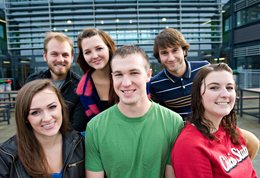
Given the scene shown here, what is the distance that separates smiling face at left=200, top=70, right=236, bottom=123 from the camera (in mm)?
1878

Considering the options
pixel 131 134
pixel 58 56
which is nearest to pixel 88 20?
pixel 58 56

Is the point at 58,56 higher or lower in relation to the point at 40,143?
higher

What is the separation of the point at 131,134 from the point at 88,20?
1837 cm

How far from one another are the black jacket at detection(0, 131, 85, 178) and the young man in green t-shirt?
127 millimetres

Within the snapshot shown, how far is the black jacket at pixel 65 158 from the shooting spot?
6.07 feet

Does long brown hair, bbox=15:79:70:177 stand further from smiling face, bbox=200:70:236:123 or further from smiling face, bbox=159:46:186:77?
smiling face, bbox=159:46:186:77

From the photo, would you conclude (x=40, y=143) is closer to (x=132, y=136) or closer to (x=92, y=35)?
(x=132, y=136)

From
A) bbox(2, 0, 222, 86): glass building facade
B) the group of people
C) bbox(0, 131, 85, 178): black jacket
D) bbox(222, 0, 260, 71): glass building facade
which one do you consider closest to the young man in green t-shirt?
the group of people

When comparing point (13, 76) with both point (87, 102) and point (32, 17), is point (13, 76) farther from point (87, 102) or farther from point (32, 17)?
point (87, 102)

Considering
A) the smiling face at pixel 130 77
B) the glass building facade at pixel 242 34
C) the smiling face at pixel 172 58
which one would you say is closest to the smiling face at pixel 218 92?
the smiling face at pixel 130 77

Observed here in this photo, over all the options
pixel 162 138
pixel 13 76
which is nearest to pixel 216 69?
pixel 162 138

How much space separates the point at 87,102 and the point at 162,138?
1049 mm

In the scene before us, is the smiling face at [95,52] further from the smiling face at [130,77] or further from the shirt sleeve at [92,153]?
the shirt sleeve at [92,153]

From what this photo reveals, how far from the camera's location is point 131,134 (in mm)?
1844
